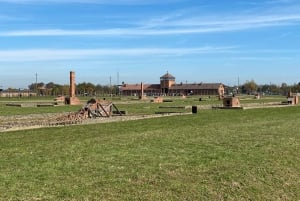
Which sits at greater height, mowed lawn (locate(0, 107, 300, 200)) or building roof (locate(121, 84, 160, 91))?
building roof (locate(121, 84, 160, 91))

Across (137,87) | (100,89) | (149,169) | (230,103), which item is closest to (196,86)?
(137,87)

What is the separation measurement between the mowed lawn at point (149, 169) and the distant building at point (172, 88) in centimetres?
14582

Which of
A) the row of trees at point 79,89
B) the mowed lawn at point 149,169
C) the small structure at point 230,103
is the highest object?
the row of trees at point 79,89

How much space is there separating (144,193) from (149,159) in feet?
8.39

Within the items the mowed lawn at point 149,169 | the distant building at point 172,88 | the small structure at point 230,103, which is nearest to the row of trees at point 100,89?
the distant building at point 172,88

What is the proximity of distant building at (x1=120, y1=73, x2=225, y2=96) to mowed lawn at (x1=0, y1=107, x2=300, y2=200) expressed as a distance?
14582 centimetres

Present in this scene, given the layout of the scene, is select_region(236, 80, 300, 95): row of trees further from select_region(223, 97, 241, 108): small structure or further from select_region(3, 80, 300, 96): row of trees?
select_region(223, 97, 241, 108): small structure

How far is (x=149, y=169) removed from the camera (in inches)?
357

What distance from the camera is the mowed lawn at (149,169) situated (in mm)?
7590

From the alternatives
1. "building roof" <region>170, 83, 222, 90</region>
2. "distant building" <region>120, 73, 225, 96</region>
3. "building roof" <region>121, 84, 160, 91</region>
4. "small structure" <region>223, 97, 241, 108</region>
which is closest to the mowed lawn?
"small structure" <region>223, 97, 241, 108</region>

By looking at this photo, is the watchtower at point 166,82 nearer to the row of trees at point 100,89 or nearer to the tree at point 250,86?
the row of trees at point 100,89

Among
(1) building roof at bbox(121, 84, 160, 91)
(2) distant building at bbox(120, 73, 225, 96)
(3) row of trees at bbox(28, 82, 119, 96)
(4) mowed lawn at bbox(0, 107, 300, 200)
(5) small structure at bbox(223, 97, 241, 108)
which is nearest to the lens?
(4) mowed lawn at bbox(0, 107, 300, 200)

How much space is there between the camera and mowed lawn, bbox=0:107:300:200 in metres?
7.59

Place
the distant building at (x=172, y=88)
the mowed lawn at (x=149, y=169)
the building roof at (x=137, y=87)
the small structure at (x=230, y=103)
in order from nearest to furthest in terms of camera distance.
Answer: the mowed lawn at (x=149, y=169), the small structure at (x=230, y=103), the distant building at (x=172, y=88), the building roof at (x=137, y=87)
